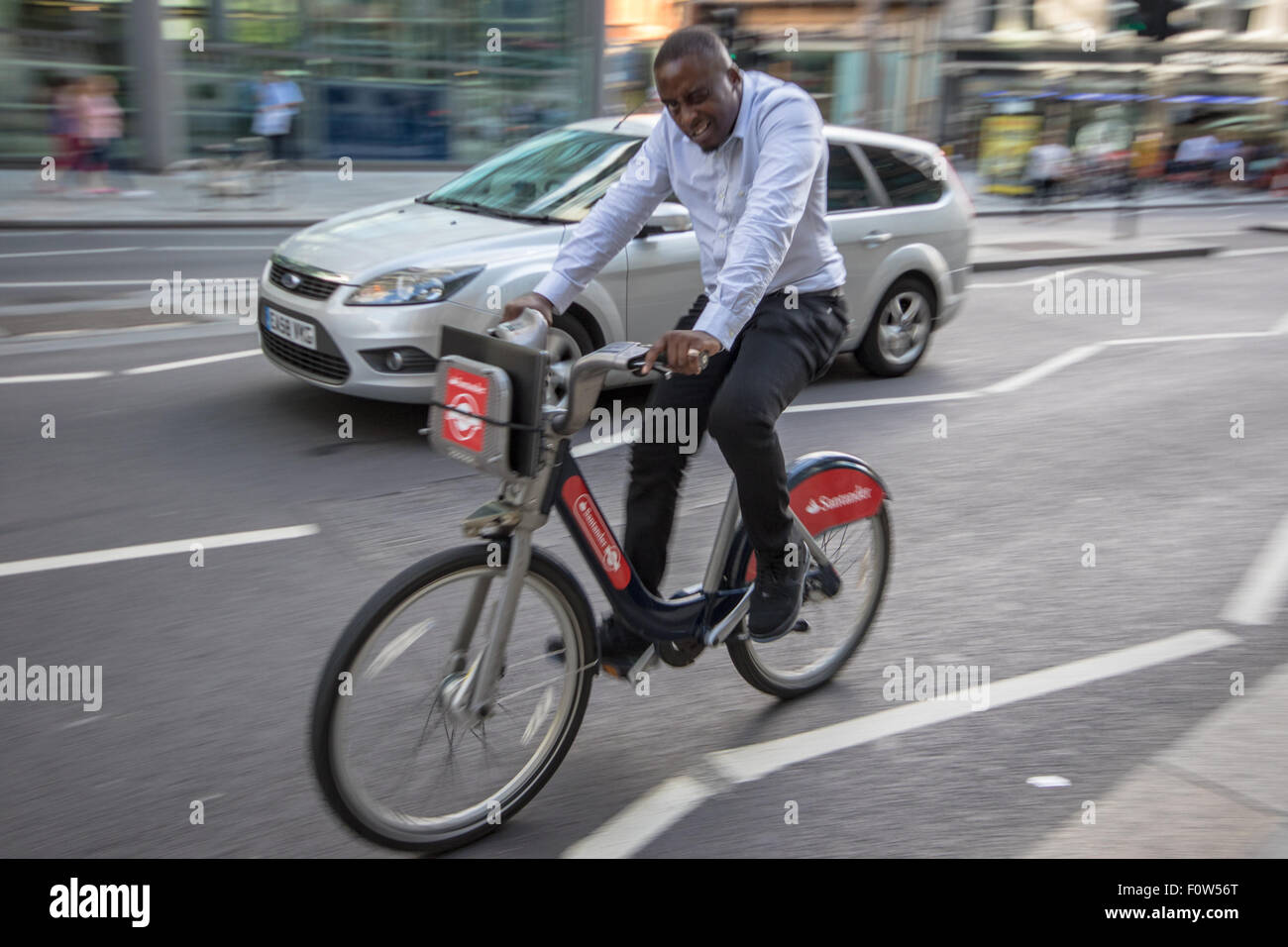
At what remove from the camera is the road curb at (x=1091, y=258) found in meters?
14.5

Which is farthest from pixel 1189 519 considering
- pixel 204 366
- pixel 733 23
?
pixel 733 23

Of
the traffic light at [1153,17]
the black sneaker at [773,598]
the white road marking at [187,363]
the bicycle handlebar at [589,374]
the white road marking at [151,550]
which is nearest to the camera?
the bicycle handlebar at [589,374]

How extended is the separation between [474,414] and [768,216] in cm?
94

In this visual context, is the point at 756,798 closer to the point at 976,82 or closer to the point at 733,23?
the point at 733,23

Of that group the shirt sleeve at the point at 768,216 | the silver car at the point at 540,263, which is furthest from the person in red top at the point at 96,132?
the shirt sleeve at the point at 768,216

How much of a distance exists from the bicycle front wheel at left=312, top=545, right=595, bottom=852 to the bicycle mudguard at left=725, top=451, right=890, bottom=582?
62 cm

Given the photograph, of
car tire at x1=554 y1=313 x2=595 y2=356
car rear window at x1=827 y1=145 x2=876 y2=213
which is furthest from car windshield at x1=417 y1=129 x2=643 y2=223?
car rear window at x1=827 y1=145 x2=876 y2=213

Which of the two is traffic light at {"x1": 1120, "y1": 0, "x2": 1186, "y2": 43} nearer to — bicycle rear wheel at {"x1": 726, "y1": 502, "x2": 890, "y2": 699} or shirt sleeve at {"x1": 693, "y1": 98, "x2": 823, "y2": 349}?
bicycle rear wheel at {"x1": 726, "y1": 502, "x2": 890, "y2": 699}

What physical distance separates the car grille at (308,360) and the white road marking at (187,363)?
1.07m

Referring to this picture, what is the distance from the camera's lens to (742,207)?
327cm

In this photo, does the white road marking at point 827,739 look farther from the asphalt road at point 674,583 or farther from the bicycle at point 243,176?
the bicycle at point 243,176

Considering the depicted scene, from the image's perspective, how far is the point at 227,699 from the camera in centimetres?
363

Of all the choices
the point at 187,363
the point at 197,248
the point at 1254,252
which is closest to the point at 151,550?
the point at 187,363

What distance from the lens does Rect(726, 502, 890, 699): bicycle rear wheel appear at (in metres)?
3.72
